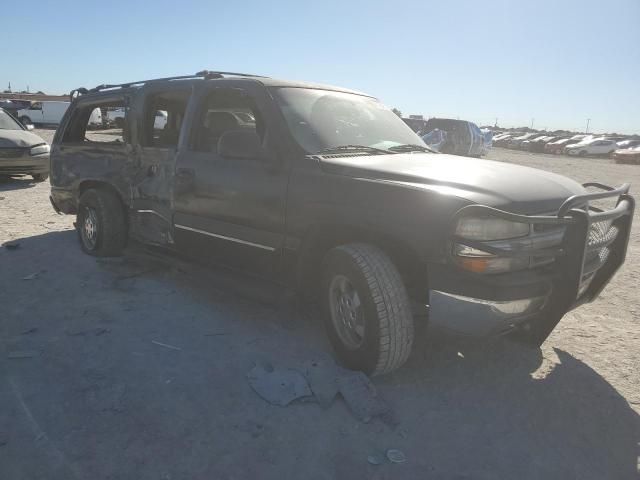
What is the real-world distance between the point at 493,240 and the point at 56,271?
434cm

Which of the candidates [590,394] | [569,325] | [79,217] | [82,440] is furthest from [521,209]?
[79,217]

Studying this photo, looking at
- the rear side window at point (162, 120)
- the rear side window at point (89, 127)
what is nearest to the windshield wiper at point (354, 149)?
the rear side window at point (162, 120)

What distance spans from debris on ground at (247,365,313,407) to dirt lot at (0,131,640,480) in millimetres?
70

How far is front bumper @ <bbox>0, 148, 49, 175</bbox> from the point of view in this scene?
9680 millimetres

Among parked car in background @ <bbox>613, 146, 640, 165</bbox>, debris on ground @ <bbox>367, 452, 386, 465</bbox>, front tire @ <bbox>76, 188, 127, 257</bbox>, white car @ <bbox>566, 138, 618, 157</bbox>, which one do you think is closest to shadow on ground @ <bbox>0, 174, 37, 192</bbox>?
front tire @ <bbox>76, 188, 127, 257</bbox>

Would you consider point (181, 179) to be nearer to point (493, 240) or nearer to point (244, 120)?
point (244, 120)

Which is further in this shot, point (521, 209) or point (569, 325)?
point (569, 325)

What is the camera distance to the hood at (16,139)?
9703mm

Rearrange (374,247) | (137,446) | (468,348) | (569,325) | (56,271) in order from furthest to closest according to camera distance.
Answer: (56,271) < (569,325) < (468,348) < (374,247) < (137,446)

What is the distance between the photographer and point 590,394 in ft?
9.76

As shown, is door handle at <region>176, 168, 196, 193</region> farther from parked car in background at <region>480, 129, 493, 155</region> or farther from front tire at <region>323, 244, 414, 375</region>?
parked car in background at <region>480, 129, 493, 155</region>

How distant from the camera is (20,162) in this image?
9.80 meters

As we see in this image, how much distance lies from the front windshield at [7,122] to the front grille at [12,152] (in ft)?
3.46

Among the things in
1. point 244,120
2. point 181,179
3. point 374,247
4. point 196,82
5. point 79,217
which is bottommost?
point 79,217
